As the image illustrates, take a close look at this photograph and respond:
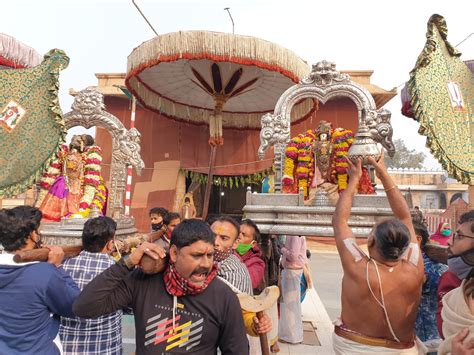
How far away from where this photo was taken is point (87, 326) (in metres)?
2.06

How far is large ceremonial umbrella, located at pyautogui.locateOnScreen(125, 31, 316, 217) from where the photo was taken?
244 inches

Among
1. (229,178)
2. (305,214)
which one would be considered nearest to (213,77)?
(229,178)

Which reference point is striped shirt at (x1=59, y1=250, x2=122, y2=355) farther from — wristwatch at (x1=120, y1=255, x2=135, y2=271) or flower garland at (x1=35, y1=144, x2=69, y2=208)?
flower garland at (x1=35, y1=144, x2=69, y2=208)

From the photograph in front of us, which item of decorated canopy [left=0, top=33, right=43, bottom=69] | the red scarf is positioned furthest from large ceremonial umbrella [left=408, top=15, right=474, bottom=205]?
decorated canopy [left=0, top=33, right=43, bottom=69]

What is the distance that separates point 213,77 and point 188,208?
14.3ft

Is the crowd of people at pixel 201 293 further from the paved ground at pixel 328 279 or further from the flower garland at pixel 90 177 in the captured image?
the paved ground at pixel 328 279

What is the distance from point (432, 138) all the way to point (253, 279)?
7.01ft

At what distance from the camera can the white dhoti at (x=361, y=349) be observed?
169 cm

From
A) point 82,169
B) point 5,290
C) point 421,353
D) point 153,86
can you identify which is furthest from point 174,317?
point 153,86

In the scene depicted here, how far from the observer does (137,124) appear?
11227 mm

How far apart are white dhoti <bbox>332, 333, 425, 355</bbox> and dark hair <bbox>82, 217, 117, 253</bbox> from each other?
1681 millimetres

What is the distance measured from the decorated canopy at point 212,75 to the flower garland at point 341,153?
9.92ft

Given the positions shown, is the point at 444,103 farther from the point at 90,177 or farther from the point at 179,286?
the point at 90,177

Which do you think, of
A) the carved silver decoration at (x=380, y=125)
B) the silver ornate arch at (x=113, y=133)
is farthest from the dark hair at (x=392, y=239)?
the silver ornate arch at (x=113, y=133)
